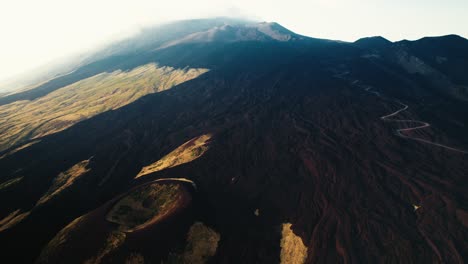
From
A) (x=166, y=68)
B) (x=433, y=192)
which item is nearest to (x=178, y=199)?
(x=433, y=192)

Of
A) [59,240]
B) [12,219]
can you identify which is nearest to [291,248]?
[59,240]

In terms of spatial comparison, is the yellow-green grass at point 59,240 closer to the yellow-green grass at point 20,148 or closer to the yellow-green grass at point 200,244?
the yellow-green grass at point 200,244

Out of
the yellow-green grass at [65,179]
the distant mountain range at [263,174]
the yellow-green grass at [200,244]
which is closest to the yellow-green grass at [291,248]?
Answer: the distant mountain range at [263,174]

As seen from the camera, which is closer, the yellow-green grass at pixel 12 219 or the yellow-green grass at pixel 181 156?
the yellow-green grass at pixel 12 219

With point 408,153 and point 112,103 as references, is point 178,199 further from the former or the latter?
point 112,103

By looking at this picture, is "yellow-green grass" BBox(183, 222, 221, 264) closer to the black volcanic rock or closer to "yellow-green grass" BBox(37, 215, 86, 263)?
"yellow-green grass" BBox(37, 215, 86, 263)

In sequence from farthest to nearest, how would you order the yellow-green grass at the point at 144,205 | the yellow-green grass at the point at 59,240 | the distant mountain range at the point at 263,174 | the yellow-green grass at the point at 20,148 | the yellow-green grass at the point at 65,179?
the yellow-green grass at the point at 20,148
the yellow-green grass at the point at 65,179
the yellow-green grass at the point at 144,205
the yellow-green grass at the point at 59,240
the distant mountain range at the point at 263,174

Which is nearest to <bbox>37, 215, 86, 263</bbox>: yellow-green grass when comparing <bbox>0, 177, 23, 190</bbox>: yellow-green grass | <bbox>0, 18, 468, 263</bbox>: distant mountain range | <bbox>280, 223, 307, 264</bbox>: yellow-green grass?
<bbox>0, 18, 468, 263</bbox>: distant mountain range
